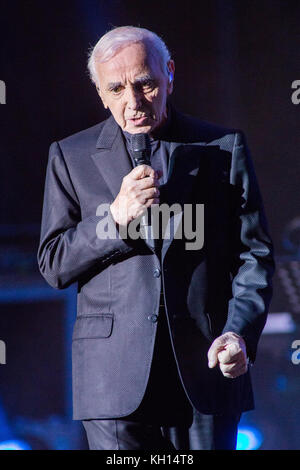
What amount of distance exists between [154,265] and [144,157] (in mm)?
258

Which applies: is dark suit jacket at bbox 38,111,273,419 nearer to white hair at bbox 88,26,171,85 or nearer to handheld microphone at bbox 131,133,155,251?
handheld microphone at bbox 131,133,155,251

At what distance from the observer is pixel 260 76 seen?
9.69 ft

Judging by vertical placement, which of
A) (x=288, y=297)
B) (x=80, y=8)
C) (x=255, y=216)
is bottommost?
(x=288, y=297)

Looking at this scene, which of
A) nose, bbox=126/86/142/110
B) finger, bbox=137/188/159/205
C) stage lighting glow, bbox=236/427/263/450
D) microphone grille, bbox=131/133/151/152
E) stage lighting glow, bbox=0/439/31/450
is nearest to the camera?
finger, bbox=137/188/159/205

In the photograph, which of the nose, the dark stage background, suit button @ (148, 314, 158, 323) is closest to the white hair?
the nose

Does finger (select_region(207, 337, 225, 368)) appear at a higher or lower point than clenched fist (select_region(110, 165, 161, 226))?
lower

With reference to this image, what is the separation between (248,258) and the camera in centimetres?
178

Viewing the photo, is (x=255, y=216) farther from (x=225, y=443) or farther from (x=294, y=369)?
(x=294, y=369)

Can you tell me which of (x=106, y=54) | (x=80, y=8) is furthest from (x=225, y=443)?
(x=80, y=8)

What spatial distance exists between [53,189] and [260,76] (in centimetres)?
142

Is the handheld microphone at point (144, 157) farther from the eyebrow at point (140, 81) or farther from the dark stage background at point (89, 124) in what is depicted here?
the dark stage background at point (89, 124)

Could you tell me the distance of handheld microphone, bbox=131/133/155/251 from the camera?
64.1 inches

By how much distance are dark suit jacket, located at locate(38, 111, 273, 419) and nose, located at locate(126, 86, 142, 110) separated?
0.37 ft

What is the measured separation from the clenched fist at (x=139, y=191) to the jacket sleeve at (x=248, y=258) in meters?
0.32
